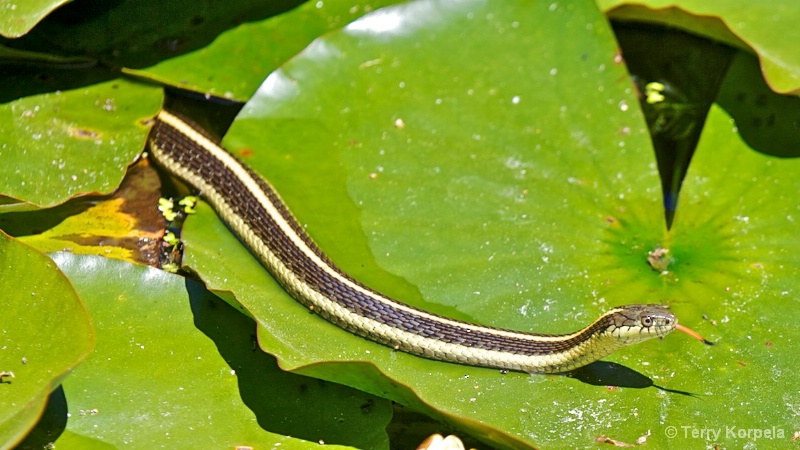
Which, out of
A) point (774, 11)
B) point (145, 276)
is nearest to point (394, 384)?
point (145, 276)

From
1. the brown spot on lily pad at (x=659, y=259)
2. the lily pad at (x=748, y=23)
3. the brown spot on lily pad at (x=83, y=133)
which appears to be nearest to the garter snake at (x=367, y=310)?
the brown spot on lily pad at (x=659, y=259)

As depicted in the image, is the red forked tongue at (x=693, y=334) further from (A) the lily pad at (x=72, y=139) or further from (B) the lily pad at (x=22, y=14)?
(B) the lily pad at (x=22, y=14)

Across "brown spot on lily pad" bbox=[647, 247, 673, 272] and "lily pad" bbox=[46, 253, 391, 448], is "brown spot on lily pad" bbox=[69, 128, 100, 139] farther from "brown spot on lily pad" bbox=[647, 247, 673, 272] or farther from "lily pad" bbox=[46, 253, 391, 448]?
"brown spot on lily pad" bbox=[647, 247, 673, 272]

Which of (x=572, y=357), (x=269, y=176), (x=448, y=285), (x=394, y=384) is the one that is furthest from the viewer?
(x=269, y=176)

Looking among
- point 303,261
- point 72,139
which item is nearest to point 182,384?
point 303,261

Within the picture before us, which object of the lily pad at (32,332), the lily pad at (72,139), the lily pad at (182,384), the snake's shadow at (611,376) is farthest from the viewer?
the lily pad at (72,139)

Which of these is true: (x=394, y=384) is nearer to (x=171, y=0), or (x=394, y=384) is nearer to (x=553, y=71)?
(x=553, y=71)

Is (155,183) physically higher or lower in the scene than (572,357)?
higher
